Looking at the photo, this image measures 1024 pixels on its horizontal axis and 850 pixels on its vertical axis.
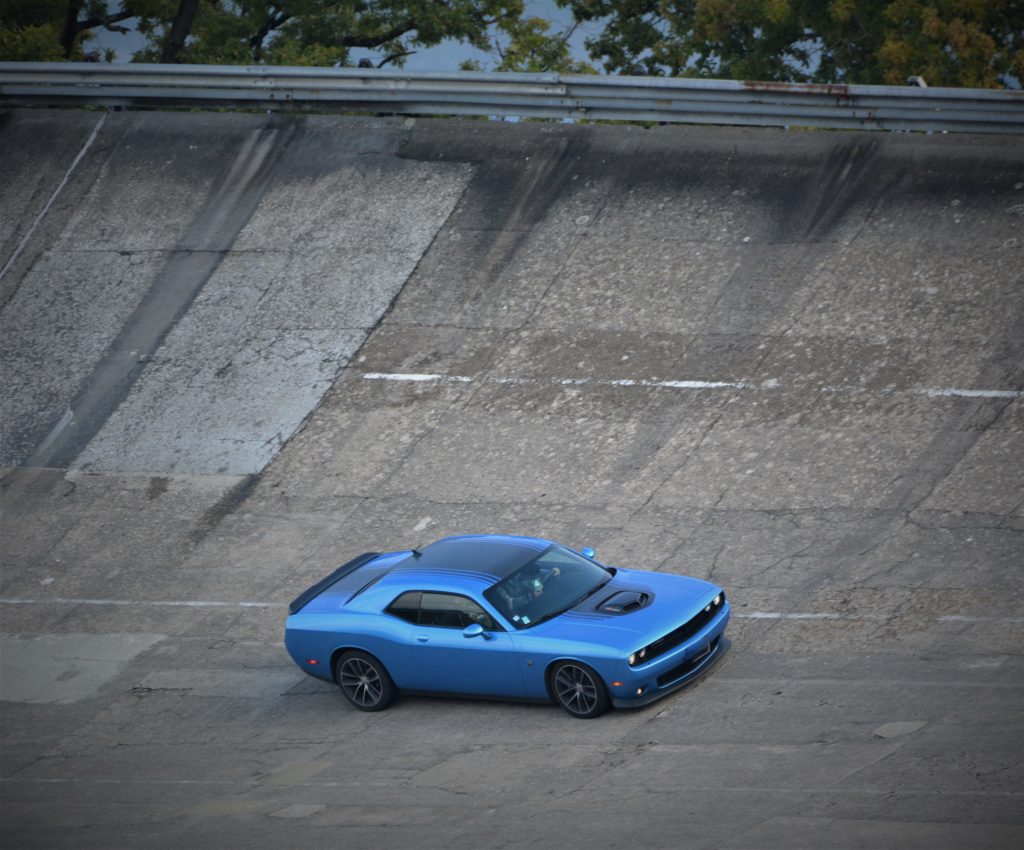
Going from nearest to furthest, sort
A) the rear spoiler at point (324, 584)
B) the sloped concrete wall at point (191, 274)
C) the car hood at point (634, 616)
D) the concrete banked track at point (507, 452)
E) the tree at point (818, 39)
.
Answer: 1. the concrete banked track at point (507, 452)
2. the car hood at point (634, 616)
3. the rear spoiler at point (324, 584)
4. the sloped concrete wall at point (191, 274)
5. the tree at point (818, 39)

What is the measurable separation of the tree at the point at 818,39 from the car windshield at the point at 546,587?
15.1 m

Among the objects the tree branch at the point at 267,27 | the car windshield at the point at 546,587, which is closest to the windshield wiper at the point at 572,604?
the car windshield at the point at 546,587

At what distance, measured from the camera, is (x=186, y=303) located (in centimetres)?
1881

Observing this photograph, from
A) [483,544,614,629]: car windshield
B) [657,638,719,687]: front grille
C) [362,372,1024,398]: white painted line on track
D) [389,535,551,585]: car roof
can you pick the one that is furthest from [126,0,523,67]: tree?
[657,638,719,687]: front grille

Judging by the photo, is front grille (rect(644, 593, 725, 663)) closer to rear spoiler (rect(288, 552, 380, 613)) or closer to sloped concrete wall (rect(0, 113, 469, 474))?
rear spoiler (rect(288, 552, 380, 613))

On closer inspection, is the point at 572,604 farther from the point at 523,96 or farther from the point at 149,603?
the point at 523,96

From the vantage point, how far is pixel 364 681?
11.4 metres

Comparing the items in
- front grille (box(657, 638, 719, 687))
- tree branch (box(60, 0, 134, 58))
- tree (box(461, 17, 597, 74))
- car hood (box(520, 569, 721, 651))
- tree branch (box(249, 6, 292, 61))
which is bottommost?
front grille (box(657, 638, 719, 687))

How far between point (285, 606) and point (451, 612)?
3.07 metres

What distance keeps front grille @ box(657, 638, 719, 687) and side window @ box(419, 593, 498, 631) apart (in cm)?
140

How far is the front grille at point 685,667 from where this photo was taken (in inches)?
409

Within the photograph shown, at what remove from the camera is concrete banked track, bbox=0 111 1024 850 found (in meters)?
9.57

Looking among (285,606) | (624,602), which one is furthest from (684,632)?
(285,606)

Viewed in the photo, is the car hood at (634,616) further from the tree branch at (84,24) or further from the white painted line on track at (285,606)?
the tree branch at (84,24)
